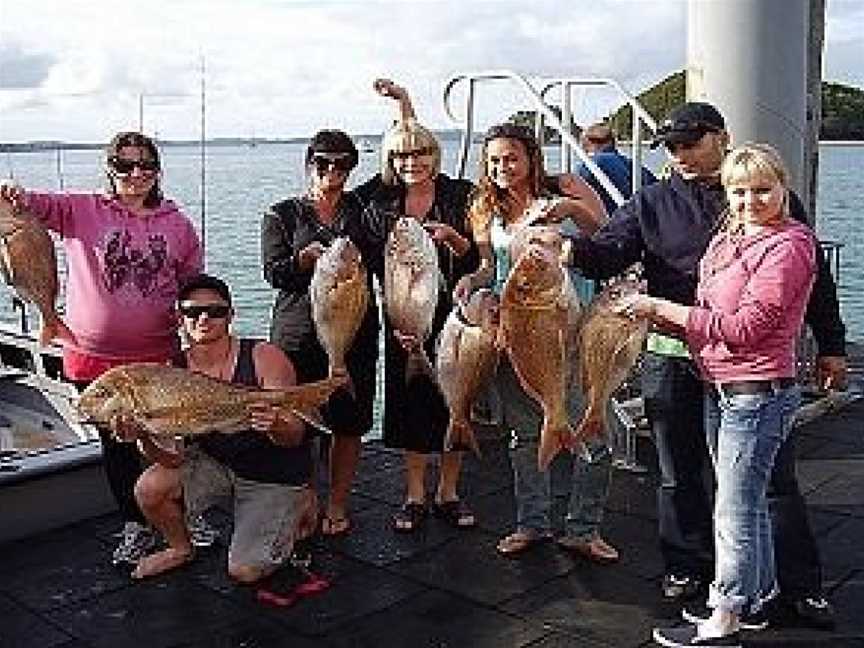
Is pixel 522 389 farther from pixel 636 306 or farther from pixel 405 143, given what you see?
pixel 405 143

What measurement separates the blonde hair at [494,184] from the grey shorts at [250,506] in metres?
1.36

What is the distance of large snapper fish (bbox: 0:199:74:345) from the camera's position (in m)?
4.45

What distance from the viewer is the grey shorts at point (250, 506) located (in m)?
4.74

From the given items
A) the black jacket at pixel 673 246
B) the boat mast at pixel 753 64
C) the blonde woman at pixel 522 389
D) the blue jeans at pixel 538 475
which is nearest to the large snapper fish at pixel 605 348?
the black jacket at pixel 673 246

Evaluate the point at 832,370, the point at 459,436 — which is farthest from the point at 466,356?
the point at 832,370

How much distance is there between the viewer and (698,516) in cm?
439

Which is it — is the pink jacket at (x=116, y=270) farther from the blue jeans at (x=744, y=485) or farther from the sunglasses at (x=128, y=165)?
the blue jeans at (x=744, y=485)

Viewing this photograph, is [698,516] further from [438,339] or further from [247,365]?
[247,365]

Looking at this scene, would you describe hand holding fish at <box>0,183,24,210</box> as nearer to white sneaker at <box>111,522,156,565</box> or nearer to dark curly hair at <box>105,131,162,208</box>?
dark curly hair at <box>105,131,162,208</box>

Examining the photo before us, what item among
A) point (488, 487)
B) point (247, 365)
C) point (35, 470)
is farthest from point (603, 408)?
point (35, 470)

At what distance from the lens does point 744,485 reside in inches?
151

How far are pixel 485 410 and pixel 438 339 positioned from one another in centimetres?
194

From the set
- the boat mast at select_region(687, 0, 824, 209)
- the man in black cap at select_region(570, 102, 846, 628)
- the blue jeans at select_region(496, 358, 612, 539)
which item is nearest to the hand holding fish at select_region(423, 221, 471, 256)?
the blue jeans at select_region(496, 358, 612, 539)

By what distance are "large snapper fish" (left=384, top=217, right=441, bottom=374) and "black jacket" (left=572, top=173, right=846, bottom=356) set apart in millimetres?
642
